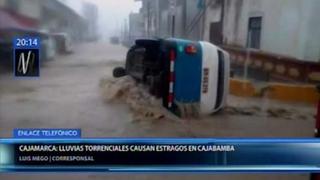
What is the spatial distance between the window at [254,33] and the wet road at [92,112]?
27 cm

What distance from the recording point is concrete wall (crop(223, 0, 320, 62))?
1979mm

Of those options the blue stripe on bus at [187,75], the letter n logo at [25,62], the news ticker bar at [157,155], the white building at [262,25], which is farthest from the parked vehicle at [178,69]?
the letter n logo at [25,62]

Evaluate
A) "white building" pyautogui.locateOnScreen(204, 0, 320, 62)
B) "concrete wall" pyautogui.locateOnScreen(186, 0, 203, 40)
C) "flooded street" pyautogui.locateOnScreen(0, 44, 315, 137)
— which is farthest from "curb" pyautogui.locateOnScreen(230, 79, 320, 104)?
"concrete wall" pyautogui.locateOnScreen(186, 0, 203, 40)

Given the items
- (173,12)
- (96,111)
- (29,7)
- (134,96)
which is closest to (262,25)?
(173,12)

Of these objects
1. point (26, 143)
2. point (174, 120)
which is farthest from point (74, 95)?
point (174, 120)

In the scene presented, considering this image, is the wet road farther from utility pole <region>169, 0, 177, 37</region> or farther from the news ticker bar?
utility pole <region>169, 0, 177, 37</region>

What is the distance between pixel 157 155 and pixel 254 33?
730mm

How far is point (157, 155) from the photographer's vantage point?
192 centimetres

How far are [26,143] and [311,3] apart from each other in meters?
1.39

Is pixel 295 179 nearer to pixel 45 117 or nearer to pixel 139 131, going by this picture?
pixel 139 131

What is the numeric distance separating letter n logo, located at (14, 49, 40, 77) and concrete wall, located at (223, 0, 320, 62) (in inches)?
33.8

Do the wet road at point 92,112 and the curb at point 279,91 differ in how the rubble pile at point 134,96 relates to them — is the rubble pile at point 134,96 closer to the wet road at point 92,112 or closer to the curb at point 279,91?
the wet road at point 92,112

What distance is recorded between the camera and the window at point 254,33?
2.05 metres

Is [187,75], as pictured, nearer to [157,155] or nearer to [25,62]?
[157,155]
